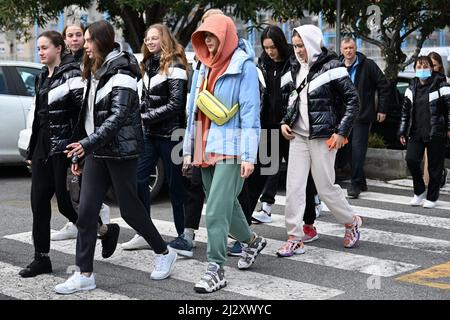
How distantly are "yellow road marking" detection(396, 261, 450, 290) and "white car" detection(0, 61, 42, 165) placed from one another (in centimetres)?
633

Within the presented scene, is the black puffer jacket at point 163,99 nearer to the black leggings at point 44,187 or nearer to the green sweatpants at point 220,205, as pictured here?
the black leggings at point 44,187

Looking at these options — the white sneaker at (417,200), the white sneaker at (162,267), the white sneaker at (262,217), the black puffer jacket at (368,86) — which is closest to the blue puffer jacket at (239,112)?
the white sneaker at (162,267)

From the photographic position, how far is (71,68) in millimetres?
5812

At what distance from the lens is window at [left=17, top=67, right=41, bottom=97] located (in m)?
11.2

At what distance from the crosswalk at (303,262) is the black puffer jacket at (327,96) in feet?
3.33

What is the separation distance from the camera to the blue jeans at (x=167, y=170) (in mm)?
6660

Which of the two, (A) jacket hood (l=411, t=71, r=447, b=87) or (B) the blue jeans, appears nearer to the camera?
(B) the blue jeans

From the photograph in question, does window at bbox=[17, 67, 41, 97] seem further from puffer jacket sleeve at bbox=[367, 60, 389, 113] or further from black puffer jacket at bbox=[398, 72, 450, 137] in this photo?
black puffer jacket at bbox=[398, 72, 450, 137]

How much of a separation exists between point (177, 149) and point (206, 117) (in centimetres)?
115

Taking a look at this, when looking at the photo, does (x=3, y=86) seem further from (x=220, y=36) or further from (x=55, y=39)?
(x=220, y=36)

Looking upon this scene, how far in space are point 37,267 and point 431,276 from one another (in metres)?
2.84

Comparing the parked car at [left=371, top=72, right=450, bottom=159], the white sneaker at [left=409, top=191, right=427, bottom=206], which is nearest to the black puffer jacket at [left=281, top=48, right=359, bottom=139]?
the white sneaker at [left=409, top=191, right=427, bottom=206]

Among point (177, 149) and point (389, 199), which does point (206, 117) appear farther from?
point (389, 199)

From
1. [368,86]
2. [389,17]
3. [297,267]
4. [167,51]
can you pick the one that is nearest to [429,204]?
[368,86]
